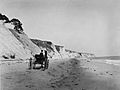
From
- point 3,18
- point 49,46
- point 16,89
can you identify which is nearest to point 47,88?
point 16,89

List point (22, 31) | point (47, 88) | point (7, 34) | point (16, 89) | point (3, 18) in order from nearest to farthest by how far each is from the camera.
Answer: point (16, 89), point (47, 88), point (7, 34), point (3, 18), point (22, 31)

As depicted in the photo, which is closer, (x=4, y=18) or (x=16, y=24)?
(x=4, y=18)

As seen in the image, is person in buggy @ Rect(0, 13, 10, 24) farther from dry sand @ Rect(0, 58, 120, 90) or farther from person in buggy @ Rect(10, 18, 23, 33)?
dry sand @ Rect(0, 58, 120, 90)

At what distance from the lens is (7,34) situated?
64.4m

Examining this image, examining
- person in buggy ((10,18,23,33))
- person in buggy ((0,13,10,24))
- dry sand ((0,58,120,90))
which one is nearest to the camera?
dry sand ((0,58,120,90))

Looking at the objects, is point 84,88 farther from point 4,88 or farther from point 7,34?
point 7,34

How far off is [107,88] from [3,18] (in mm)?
73236

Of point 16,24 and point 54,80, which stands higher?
point 16,24

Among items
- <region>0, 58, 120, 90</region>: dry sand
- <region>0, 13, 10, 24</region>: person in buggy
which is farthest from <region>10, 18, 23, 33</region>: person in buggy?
<region>0, 58, 120, 90</region>: dry sand

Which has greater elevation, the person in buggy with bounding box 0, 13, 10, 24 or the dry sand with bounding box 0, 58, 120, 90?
the person in buggy with bounding box 0, 13, 10, 24

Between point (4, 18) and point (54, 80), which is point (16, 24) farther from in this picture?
point (54, 80)

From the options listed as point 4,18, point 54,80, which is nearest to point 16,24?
point 4,18

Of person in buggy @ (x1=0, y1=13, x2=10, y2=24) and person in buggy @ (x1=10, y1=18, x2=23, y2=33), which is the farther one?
person in buggy @ (x1=10, y1=18, x2=23, y2=33)

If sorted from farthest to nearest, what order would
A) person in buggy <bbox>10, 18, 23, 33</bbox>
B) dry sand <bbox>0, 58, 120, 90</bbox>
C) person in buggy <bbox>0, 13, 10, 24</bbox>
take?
person in buggy <bbox>10, 18, 23, 33</bbox>, person in buggy <bbox>0, 13, 10, 24</bbox>, dry sand <bbox>0, 58, 120, 90</bbox>
